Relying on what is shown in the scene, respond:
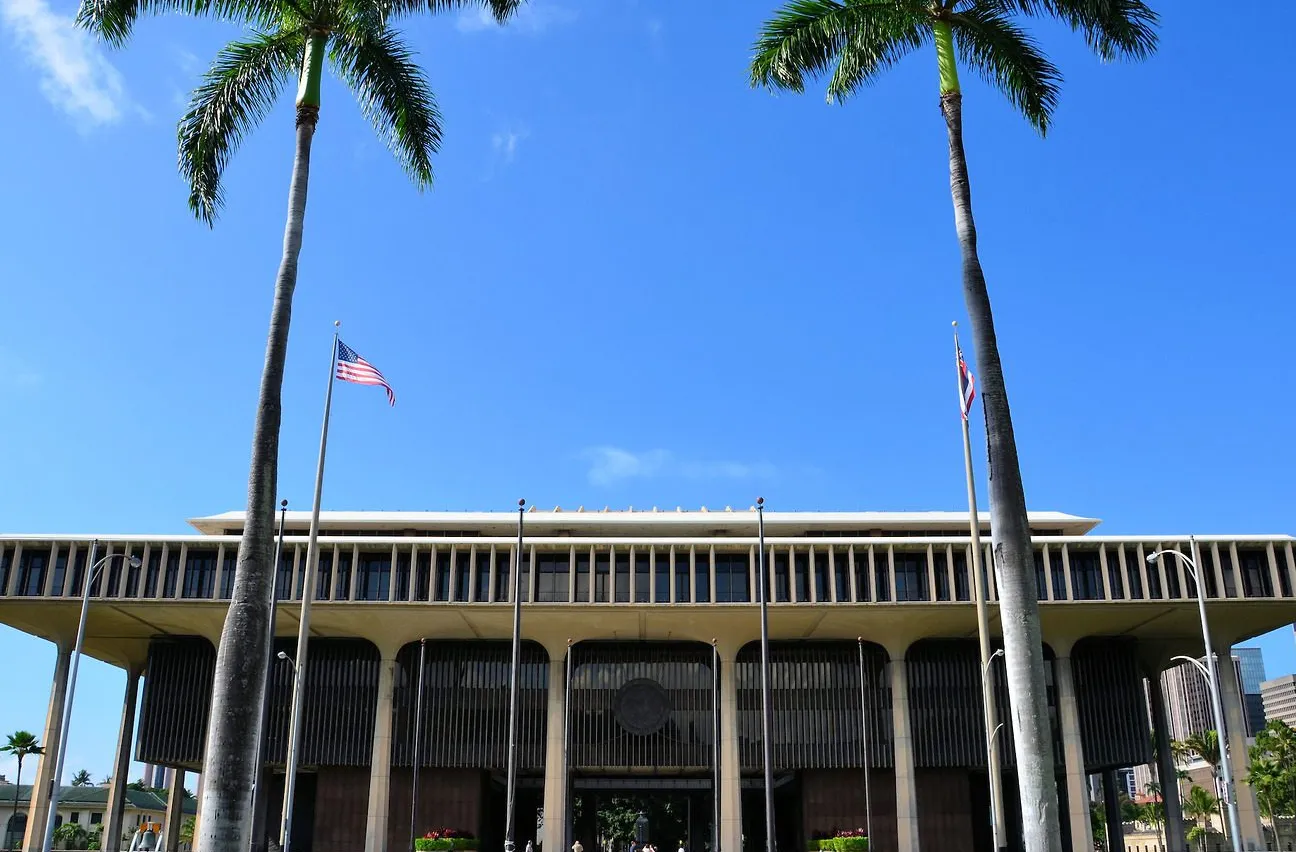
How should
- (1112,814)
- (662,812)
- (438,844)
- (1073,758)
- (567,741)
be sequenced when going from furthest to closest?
(662,812), (1112,814), (567,741), (1073,758), (438,844)

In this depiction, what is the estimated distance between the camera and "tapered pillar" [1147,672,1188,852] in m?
54.4

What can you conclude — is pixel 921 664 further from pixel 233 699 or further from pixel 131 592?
pixel 233 699

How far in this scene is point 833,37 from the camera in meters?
22.0

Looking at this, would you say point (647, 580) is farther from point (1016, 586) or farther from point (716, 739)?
point (1016, 586)

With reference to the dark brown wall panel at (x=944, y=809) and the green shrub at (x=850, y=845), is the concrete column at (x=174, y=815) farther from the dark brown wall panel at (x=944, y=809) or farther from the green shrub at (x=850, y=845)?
the dark brown wall panel at (x=944, y=809)

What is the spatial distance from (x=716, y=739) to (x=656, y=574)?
8.82 metres

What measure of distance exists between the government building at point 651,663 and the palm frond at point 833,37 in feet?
98.0

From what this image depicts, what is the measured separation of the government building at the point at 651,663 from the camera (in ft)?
162

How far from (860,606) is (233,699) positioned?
36941 mm

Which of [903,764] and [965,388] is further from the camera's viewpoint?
[903,764]

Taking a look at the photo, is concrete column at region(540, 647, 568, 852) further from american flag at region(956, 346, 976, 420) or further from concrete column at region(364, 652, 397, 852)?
american flag at region(956, 346, 976, 420)

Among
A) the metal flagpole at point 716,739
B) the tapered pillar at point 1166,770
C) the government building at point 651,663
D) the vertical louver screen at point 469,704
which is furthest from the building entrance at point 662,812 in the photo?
the tapered pillar at point 1166,770

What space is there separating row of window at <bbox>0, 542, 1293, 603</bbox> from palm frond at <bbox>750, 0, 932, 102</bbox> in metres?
30.7

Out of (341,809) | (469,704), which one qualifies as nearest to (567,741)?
(469,704)
